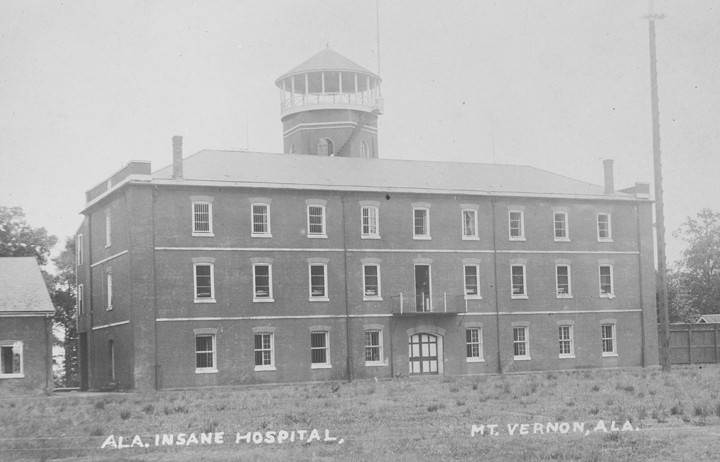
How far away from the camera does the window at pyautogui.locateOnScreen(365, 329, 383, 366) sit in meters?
44.3

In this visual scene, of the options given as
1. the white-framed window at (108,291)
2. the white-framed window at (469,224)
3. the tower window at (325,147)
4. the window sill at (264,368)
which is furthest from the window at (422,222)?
the white-framed window at (108,291)

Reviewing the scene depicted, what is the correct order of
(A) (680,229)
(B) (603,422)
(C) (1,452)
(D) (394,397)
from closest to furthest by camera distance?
(C) (1,452) → (B) (603,422) → (D) (394,397) → (A) (680,229)

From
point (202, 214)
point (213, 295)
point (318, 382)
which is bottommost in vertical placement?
point (318, 382)

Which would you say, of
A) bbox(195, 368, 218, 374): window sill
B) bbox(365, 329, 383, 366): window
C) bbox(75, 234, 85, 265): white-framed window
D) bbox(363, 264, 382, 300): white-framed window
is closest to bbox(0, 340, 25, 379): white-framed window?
bbox(195, 368, 218, 374): window sill

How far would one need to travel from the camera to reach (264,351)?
1668 inches

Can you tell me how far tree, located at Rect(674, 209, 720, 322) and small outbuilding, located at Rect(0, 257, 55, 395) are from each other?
51.5m

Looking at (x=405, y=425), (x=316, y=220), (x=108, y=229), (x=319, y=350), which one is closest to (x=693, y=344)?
(x=319, y=350)

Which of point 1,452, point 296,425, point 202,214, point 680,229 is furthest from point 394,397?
point 680,229

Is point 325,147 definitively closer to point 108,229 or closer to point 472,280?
point 472,280

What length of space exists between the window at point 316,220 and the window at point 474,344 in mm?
8247

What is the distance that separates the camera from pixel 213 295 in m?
41.6

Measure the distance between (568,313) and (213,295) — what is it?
17.0 metres

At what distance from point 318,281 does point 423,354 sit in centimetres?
586

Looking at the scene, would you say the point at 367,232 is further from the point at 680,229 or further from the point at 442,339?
the point at 680,229
